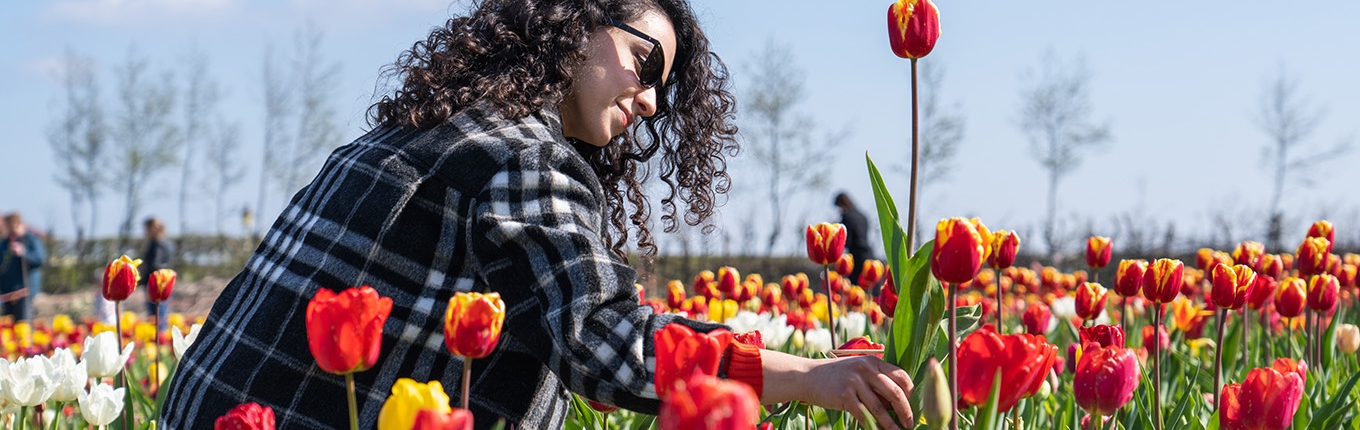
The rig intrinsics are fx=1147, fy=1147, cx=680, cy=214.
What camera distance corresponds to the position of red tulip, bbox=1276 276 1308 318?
2.77 metres

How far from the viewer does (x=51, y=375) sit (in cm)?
212

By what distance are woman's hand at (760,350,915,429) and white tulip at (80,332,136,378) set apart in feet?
5.32

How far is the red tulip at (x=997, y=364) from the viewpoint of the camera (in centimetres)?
125

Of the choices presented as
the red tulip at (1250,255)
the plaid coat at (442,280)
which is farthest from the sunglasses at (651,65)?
the red tulip at (1250,255)

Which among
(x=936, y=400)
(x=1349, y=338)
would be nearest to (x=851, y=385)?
(x=936, y=400)

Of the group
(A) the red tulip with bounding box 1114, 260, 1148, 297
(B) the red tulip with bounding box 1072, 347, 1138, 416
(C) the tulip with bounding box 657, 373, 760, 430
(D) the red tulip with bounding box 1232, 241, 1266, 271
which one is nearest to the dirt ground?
(D) the red tulip with bounding box 1232, 241, 1266, 271

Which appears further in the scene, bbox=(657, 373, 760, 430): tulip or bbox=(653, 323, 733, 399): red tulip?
bbox=(653, 323, 733, 399): red tulip

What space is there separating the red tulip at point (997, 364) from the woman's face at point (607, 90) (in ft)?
3.16

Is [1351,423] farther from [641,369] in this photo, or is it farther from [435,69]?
[435,69]

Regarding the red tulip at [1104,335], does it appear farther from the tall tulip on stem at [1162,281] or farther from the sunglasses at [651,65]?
the sunglasses at [651,65]

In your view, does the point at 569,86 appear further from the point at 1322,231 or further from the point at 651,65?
the point at 1322,231

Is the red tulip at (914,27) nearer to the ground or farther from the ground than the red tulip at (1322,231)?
farther from the ground

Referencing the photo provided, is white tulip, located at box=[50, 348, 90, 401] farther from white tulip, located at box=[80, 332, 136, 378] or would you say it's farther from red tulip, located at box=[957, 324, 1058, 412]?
red tulip, located at box=[957, 324, 1058, 412]

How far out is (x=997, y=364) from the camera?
1.25 metres
